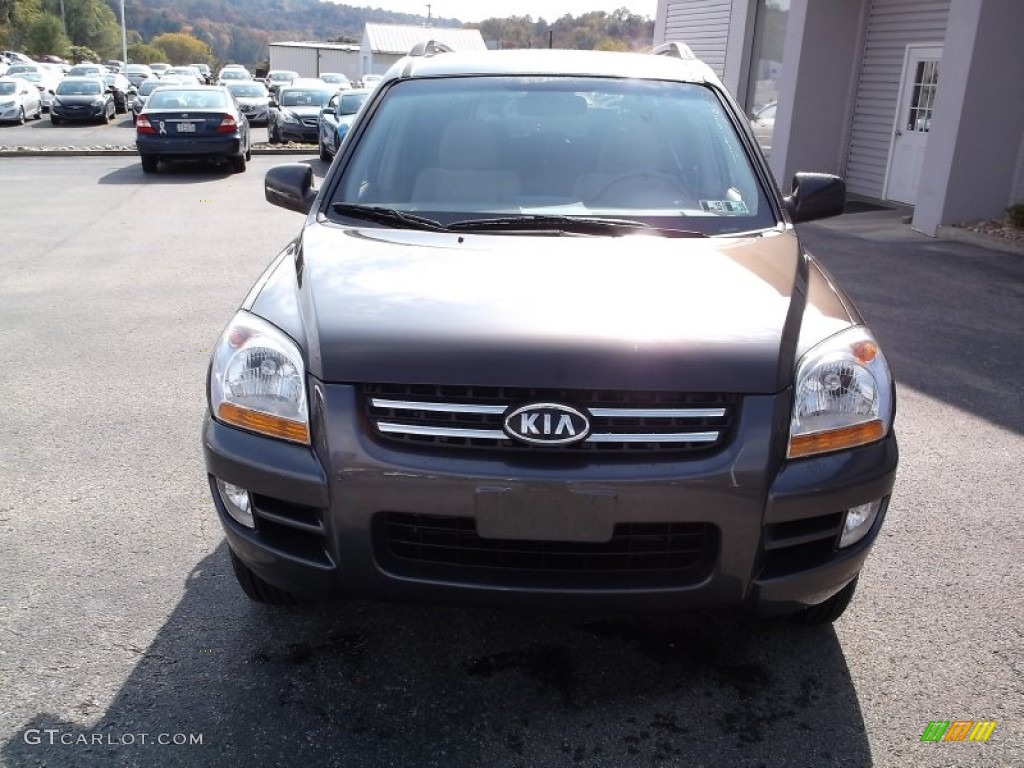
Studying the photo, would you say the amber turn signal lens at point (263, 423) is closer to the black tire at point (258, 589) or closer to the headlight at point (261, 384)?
the headlight at point (261, 384)

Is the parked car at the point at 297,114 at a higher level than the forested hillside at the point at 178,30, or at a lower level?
lower

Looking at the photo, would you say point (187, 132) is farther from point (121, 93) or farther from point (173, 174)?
point (121, 93)

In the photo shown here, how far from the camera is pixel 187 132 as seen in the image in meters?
16.0

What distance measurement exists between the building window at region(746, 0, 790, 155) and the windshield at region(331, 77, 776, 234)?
45.2ft

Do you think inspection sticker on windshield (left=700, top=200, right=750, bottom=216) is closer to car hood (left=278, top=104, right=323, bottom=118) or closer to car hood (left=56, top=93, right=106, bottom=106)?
car hood (left=278, top=104, right=323, bottom=118)

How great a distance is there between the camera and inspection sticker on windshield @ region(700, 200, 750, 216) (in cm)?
343

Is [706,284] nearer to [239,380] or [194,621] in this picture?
[239,380]

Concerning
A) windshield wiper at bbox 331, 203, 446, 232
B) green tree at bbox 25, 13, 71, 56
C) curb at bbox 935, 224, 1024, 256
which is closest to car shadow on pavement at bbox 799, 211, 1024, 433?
curb at bbox 935, 224, 1024, 256

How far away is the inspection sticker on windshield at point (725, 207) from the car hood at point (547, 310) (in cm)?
32

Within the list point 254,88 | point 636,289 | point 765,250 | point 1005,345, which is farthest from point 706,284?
point 254,88

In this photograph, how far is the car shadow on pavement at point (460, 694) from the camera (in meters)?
2.45

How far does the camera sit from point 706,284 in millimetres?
2729

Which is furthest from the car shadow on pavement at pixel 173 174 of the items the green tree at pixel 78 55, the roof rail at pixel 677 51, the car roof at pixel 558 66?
the green tree at pixel 78 55

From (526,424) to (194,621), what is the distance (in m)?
1.43
